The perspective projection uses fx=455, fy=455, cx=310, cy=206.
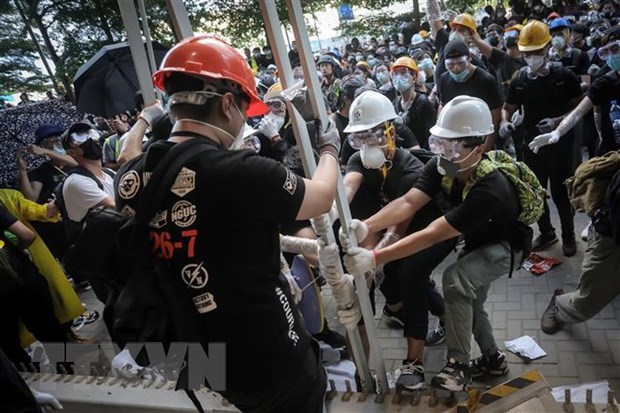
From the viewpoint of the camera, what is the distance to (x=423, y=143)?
18.0ft

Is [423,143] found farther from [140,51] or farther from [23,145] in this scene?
[23,145]

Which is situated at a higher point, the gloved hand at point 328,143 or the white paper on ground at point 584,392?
the gloved hand at point 328,143

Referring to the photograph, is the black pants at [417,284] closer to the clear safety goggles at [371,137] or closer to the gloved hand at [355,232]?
the gloved hand at [355,232]

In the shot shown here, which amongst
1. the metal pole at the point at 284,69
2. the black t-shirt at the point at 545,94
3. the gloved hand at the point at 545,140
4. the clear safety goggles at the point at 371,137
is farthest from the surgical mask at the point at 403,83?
the metal pole at the point at 284,69

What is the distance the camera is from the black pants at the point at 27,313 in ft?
13.1

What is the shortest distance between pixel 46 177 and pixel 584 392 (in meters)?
5.66

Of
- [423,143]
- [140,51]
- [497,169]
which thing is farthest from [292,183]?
[423,143]

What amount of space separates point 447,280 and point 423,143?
282 cm

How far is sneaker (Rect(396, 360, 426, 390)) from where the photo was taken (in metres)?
3.00

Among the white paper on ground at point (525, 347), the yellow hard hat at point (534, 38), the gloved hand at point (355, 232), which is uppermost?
the yellow hard hat at point (534, 38)

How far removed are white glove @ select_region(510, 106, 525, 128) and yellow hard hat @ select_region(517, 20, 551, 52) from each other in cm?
63

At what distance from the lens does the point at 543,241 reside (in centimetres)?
488

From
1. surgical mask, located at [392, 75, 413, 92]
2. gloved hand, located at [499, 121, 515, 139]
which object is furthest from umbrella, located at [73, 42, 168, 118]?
gloved hand, located at [499, 121, 515, 139]

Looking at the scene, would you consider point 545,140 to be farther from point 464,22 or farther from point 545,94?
point 464,22
